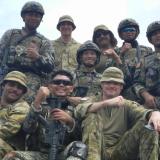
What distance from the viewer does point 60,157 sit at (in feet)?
25.6

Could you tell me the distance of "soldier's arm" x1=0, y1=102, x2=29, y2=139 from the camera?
8102 mm

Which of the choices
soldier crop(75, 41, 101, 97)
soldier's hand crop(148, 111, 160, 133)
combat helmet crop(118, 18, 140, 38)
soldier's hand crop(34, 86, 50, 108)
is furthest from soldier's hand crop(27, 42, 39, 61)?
soldier's hand crop(148, 111, 160, 133)

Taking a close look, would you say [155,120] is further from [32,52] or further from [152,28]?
[32,52]

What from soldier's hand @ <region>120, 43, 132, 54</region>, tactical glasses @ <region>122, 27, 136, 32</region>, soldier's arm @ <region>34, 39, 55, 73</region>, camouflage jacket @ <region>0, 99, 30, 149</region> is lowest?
camouflage jacket @ <region>0, 99, 30, 149</region>

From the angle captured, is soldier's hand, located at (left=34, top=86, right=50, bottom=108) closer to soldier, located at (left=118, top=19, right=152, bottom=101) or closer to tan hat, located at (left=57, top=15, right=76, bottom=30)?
soldier, located at (left=118, top=19, right=152, bottom=101)

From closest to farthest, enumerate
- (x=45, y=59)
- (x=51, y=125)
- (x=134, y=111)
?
1. (x=51, y=125)
2. (x=134, y=111)
3. (x=45, y=59)

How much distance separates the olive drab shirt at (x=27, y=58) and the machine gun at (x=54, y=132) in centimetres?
271

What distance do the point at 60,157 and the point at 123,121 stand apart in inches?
58.4

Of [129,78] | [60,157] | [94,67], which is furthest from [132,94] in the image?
[60,157]

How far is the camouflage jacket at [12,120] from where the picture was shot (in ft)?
26.6

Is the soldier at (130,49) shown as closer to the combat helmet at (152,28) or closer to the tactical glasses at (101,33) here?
the tactical glasses at (101,33)

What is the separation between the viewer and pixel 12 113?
8445mm

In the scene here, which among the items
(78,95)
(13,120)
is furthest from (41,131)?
(78,95)

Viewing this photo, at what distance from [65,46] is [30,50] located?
81.6 inches
